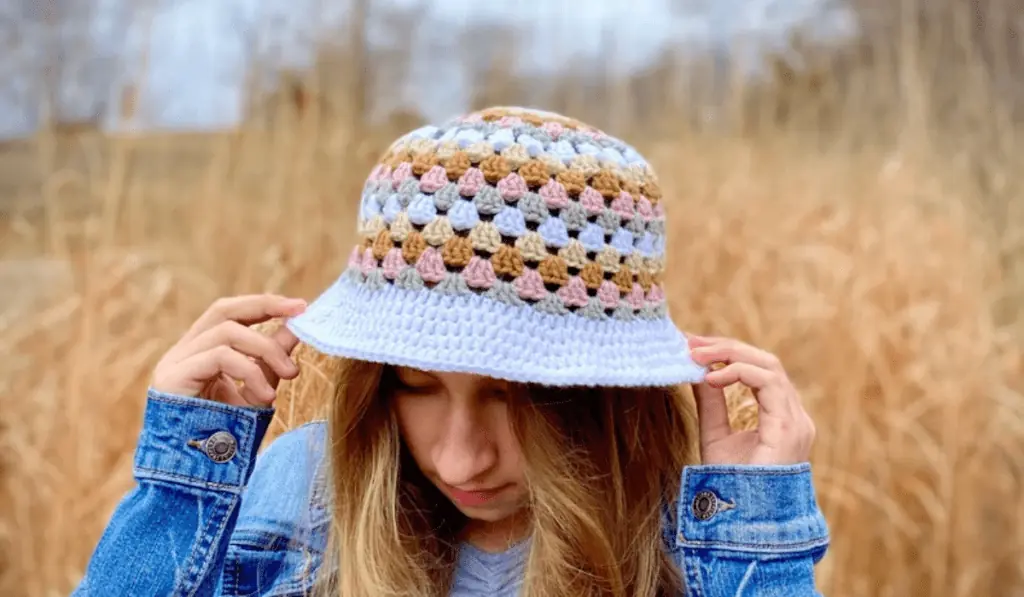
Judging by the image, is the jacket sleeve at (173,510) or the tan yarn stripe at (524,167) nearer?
the tan yarn stripe at (524,167)

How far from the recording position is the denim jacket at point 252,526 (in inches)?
35.7

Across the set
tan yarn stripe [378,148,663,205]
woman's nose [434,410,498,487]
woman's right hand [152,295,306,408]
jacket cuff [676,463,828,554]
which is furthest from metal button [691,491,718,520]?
woman's right hand [152,295,306,408]

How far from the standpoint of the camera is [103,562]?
0.96 metres

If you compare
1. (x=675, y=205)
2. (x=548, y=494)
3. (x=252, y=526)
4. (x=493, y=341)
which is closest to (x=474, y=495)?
(x=548, y=494)

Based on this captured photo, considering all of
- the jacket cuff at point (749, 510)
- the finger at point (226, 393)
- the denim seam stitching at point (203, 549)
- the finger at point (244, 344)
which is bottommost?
the denim seam stitching at point (203, 549)

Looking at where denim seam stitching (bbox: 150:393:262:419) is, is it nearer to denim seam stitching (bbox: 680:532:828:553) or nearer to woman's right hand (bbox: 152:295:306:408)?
woman's right hand (bbox: 152:295:306:408)

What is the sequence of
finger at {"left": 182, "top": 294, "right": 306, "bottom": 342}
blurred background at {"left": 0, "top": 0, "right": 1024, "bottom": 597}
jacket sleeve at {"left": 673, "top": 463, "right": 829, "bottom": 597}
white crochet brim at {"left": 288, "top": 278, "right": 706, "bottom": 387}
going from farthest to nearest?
blurred background at {"left": 0, "top": 0, "right": 1024, "bottom": 597}
finger at {"left": 182, "top": 294, "right": 306, "bottom": 342}
jacket sleeve at {"left": 673, "top": 463, "right": 829, "bottom": 597}
white crochet brim at {"left": 288, "top": 278, "right": 706, "bottom": 387}

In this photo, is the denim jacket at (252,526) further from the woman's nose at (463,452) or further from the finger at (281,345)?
the woman's nose at (463,452)

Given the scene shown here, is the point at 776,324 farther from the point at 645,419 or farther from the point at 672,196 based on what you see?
the point at 645,419

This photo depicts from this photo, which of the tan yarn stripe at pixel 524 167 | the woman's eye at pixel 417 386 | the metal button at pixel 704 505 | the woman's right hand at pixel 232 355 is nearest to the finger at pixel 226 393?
the woman's right hand at pixel 232 355

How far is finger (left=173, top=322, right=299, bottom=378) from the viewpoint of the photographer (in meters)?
0.98

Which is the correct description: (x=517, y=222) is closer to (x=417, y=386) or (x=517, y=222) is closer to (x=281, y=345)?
(x=417, y=386)

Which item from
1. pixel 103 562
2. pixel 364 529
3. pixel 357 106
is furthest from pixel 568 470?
pixel 357 106

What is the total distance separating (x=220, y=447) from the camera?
3.20 feet
